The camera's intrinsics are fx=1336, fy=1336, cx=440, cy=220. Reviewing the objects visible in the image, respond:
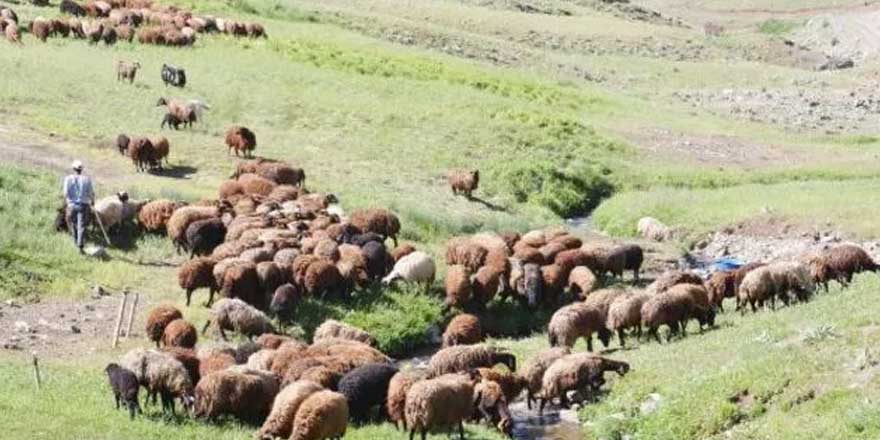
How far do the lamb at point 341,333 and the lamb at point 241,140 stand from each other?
48.4 ft

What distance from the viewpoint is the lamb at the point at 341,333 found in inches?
917

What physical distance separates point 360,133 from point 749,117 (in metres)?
20.7

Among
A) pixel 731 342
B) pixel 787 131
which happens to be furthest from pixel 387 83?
pixel 731 342

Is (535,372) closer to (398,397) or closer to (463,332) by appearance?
(398,397)

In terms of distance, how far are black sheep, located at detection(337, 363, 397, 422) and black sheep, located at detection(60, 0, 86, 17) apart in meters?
38.0

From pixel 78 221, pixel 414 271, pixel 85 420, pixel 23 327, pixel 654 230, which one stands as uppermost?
pixel 85 420

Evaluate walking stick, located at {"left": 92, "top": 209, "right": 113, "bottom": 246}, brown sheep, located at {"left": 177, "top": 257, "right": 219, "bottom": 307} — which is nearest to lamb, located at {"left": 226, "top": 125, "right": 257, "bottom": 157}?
walking stick, located at {"left": 92, "top": 209, "right": 113, "bottom": 246}

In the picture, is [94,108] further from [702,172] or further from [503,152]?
[702,172]

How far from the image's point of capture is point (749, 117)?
5562cm

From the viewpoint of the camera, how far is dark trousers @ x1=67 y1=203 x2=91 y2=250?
28109 mm

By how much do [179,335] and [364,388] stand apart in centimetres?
449

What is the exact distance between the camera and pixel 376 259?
27.4 meters

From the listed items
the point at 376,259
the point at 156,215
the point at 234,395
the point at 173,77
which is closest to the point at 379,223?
the point at 376,259

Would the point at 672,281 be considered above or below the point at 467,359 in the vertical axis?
above
